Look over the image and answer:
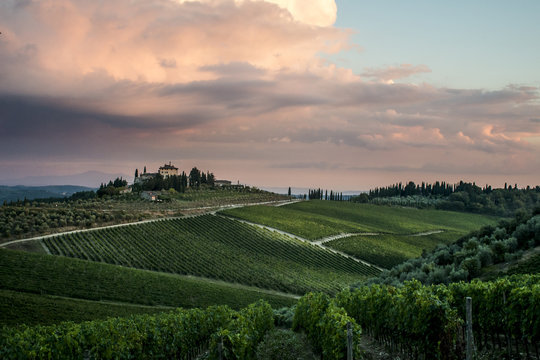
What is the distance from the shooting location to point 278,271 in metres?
56.1

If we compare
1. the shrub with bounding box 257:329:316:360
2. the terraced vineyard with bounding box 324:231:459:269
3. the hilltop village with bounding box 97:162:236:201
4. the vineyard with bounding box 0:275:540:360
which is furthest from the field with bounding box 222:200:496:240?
the vineyard with bounding box 0:275:540:360

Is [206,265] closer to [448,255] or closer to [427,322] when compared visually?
[448,255]

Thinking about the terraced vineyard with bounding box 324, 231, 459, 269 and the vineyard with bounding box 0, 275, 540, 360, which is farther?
the terraced vineyard with bounding box 324, 231, 459, 269

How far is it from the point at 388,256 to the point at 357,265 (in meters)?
8.58

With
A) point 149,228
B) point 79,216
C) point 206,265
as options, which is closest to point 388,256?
point 206,265

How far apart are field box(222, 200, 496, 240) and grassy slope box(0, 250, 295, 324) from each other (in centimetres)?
3762

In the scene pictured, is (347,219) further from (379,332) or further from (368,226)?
(379,332)

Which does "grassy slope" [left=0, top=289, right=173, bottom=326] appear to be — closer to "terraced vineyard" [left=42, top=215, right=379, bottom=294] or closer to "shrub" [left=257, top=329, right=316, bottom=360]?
"shrub" [left=257, top=329, right=316, bottom=360]

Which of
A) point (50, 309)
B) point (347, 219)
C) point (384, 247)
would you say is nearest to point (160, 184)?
point (347, 219)

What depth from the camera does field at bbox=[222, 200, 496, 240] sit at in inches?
3290

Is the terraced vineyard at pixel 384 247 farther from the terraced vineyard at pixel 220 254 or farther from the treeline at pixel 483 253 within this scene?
the treeline at pixel 483 253

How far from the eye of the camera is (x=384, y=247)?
7494 centimetres

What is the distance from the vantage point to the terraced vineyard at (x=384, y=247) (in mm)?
68000

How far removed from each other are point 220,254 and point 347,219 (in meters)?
51.7
